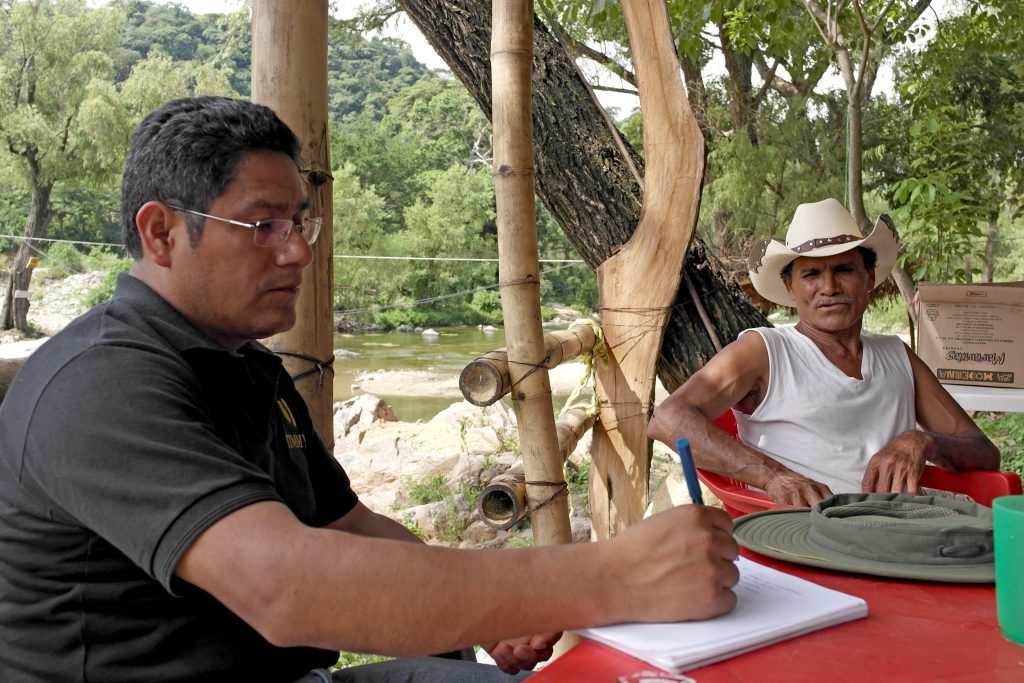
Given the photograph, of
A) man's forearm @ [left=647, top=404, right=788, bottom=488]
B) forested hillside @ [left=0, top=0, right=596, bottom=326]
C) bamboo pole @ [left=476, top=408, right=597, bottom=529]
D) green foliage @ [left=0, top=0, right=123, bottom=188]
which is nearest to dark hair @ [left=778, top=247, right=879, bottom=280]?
man's forearm @ [left=647, top=404, right=788, bottom=488]

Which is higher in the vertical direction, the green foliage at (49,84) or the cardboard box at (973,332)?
the green foliage at (49,84)

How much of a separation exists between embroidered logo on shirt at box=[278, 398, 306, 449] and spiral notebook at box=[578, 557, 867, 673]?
0.69 metres

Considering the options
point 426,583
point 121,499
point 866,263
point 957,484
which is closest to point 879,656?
point 426,583

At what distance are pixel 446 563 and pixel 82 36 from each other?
103 feet

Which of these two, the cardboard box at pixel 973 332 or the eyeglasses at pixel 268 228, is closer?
the eyeglasses at pixel 268 228

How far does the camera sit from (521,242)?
279cm

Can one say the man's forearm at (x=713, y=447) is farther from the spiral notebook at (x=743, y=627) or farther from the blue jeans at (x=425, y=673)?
the spiral notebook at (x=743, y=627)

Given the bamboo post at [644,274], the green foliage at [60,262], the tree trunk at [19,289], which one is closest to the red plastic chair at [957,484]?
the bamboo post at [644,274]

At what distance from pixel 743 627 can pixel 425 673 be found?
694 mm

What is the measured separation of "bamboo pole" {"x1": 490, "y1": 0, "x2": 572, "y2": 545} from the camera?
2764 millimetres

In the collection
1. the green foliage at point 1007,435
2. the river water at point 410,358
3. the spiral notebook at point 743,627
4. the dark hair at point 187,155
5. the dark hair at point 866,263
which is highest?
the dark hair at point 187,155

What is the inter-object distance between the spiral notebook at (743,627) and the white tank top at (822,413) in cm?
154

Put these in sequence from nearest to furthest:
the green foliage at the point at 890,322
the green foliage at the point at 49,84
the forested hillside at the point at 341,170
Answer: the green foliage at the point at 890,322, the green foliage at the point at 49,84, the forested hillside at the point at 341,170

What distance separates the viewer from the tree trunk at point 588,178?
11.6 feet
